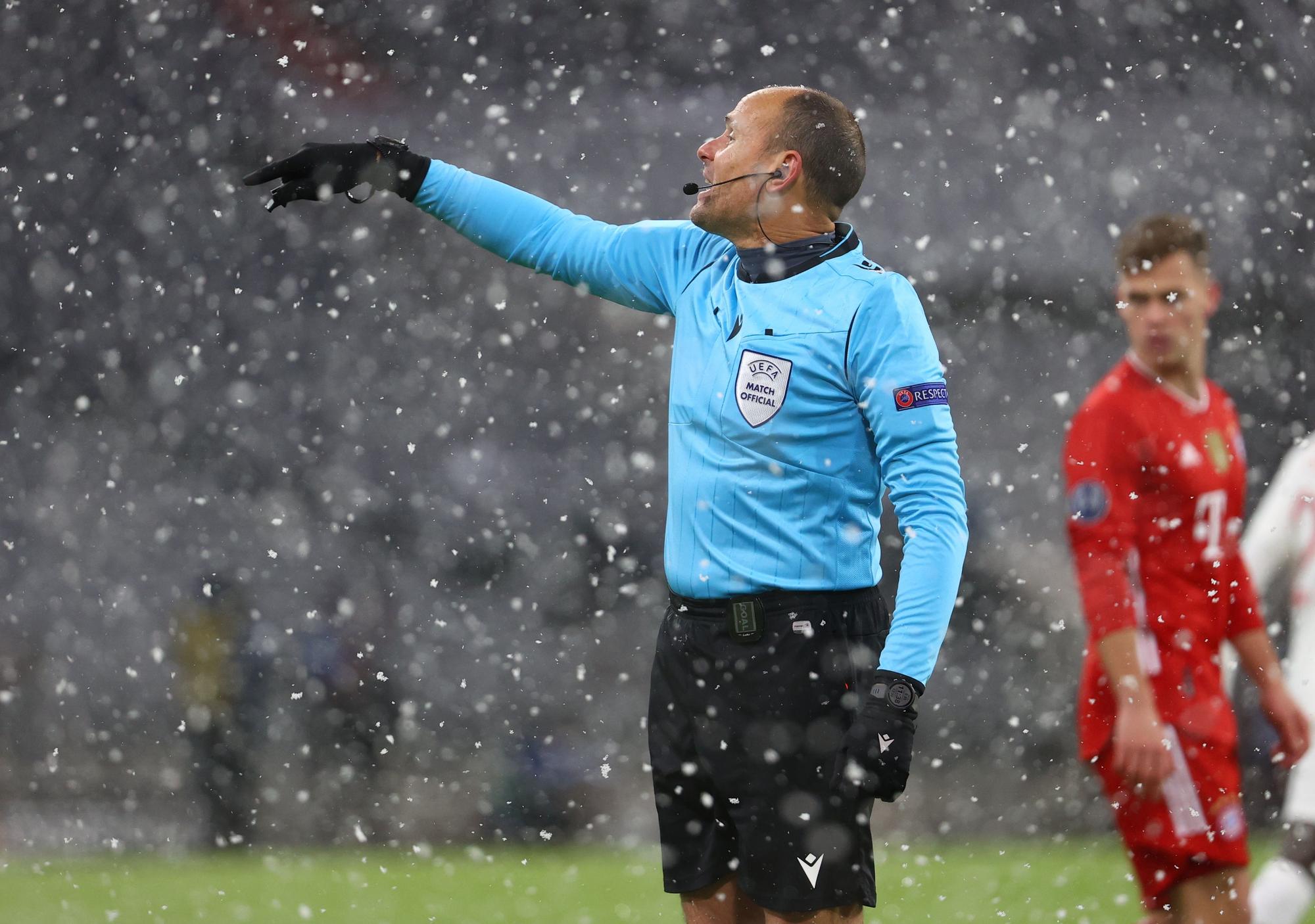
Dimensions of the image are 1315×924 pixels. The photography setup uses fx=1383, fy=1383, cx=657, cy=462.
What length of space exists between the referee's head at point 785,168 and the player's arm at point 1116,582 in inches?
33.1

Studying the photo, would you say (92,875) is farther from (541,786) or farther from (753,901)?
(753,901)

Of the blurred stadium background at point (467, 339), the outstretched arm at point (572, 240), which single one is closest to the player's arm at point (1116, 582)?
the outstretched arm at point (572, 240)

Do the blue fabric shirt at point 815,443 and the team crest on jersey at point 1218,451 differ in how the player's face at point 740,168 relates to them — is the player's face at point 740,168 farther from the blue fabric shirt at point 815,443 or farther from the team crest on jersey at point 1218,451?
the team crest on jersey at point 1218,451

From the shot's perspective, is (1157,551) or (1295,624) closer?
(1157,551)

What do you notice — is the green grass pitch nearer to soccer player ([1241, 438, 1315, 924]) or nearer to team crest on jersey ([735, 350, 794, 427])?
soccer player ([1241, 438, 1315, 924])

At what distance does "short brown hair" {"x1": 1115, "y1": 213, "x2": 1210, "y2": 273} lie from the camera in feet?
9.78

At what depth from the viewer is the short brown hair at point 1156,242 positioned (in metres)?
2.98

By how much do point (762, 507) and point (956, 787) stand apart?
1283 cm

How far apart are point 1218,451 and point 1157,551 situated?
27 centimetres

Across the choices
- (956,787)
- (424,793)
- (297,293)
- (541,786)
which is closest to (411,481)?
(297,293)

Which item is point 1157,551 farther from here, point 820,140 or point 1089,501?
point 820,140

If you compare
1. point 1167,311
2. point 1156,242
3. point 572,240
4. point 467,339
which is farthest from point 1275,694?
point 467,339

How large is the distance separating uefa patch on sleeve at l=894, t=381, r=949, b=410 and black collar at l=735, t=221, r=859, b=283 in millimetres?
282

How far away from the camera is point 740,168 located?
2258mm
